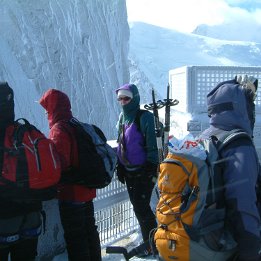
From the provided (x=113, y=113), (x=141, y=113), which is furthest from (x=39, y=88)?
(x=141, y=113)

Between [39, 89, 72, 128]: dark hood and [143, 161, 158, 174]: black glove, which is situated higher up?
[39, 89, 72, 128]: dark hood

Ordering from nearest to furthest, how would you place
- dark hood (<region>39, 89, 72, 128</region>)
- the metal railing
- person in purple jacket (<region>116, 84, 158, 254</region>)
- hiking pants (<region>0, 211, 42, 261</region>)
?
hiking pants (<region>0, 211, 42, 261</region>), dark hood (<region>39, 89, 72, 128</region>), person in purple jacket (<region>116, 84, 158, 254</region>), the metal railing

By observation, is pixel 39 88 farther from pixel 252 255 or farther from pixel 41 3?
pixel 252 255

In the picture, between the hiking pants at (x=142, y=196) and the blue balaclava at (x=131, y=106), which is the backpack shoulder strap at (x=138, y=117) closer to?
the blue balaclava at (x=131, y=106)

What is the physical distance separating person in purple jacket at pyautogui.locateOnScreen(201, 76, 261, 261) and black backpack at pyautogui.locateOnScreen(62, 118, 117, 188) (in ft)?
3.25

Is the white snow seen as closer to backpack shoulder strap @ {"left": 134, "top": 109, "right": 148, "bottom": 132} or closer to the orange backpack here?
backpack shoulder strap @ {"left": 134, "top": 109, "right": 148, "bottom": 132}

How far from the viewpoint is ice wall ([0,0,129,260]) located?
1778 centimetres

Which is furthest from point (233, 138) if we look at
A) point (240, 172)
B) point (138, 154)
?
point (138, 154)

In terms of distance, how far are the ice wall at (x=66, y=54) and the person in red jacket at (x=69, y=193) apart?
14612 millimetres

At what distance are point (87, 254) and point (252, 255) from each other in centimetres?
144

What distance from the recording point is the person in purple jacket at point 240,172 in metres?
1.69

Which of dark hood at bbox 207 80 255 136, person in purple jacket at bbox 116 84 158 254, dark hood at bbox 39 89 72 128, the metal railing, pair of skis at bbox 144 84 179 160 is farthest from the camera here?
the metal railing

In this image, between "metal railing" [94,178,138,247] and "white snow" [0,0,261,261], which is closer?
"metal railing" [94,178,138,247]

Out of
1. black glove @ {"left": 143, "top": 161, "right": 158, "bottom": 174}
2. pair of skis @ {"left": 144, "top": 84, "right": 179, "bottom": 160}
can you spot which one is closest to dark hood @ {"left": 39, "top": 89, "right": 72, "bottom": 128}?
pair of skis @ {"left": 144, "top": 84, "right": 179, "bottom": 160}
